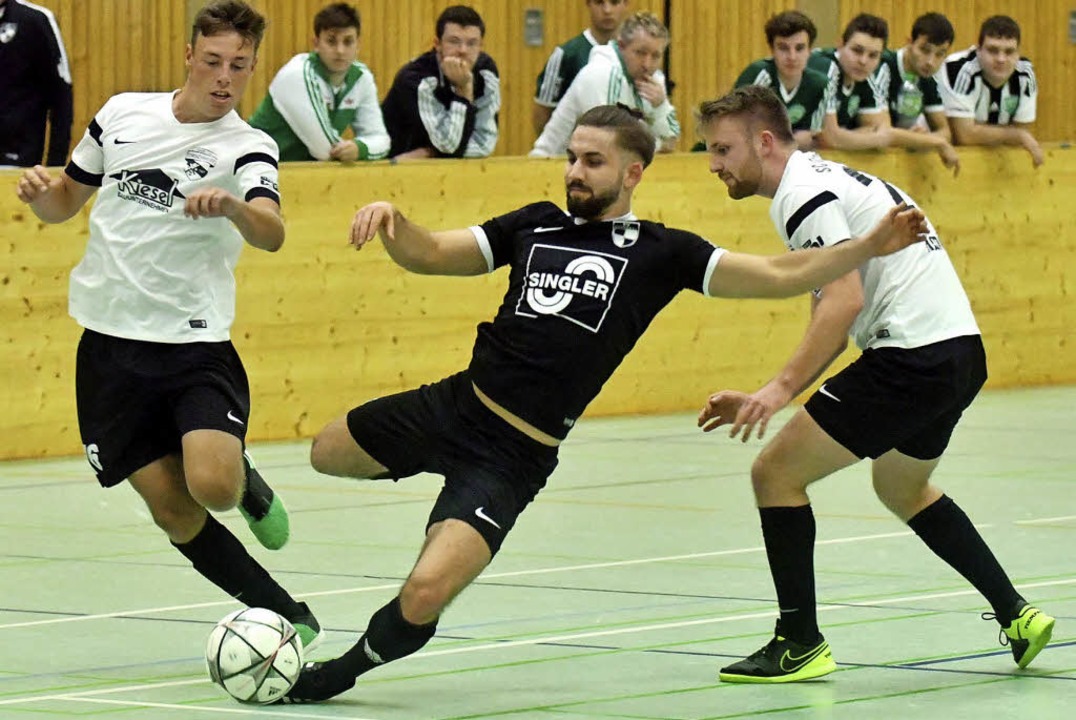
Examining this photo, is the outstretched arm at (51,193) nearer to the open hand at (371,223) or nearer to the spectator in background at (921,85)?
the open hand at (371,223)

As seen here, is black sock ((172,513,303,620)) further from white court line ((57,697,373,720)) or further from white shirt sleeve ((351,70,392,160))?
white shirt sleeve ((351,70,392,160))

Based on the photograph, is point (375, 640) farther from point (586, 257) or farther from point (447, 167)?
point (447, 167)

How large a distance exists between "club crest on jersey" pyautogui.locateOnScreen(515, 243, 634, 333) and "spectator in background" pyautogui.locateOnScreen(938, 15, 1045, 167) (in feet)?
31.0

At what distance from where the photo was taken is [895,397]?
6.66 metres

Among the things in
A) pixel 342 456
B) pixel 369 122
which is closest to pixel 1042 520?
pixel 342 456

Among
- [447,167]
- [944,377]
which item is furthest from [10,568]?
[447,167]

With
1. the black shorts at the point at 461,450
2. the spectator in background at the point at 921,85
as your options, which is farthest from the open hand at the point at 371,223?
the spectator in background at the point at 921,85

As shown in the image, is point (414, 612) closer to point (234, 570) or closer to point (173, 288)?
point (234, 570)

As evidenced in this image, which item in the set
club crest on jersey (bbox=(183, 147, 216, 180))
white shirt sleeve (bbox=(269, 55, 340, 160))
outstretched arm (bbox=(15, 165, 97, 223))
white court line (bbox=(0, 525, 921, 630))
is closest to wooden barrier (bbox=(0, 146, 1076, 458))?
white shirt sleeve (bbox=(269, 55, 340, 160))

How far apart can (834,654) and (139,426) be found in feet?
7.75

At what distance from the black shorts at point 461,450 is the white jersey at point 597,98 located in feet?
22.4

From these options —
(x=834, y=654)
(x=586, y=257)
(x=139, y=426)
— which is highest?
(x=586, y=257)

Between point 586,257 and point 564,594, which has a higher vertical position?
point 586,257

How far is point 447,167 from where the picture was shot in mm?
13078
